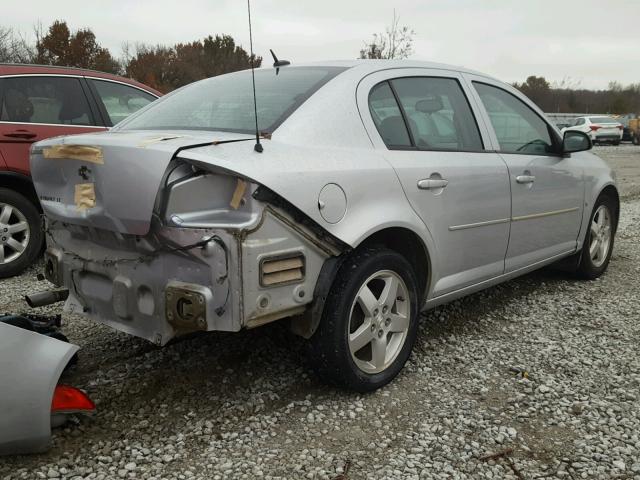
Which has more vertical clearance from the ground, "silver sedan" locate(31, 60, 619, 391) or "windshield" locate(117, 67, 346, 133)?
"windshield" locate(117, 67, 346, 133)

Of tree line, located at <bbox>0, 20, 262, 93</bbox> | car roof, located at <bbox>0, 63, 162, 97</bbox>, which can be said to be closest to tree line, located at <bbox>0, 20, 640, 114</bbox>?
tree line, located at <bbox>0, 20, 262, 93</bbox>

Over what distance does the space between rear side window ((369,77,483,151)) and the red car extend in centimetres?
329

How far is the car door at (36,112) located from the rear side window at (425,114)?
130 inches

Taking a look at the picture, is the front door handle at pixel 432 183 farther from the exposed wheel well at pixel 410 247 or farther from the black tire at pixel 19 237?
the black tire at pixel 19 237

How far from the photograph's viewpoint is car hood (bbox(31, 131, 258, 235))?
2307 millimetres

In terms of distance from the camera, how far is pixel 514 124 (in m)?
4.05

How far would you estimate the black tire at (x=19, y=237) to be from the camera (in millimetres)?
4957

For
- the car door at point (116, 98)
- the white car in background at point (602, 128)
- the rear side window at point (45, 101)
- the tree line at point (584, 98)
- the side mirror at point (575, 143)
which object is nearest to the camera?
the side mirror at point (575, 143)

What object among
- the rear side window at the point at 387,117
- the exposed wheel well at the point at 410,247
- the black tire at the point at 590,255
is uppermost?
the rear side window at the point at 387,117

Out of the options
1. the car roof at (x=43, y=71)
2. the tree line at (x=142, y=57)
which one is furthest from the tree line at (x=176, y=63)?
the car roof at (x=43, y=71)

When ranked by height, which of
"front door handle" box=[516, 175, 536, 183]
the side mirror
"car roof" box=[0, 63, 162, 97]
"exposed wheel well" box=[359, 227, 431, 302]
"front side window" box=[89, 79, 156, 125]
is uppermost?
"car roof" box=[0, 63, 162, 97]

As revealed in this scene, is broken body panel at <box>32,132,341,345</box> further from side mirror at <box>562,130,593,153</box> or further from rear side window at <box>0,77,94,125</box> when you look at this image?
rear side window at <box>0,77,94,125</box>

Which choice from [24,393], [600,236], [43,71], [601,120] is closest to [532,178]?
[600,236]

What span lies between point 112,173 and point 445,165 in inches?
67.4
